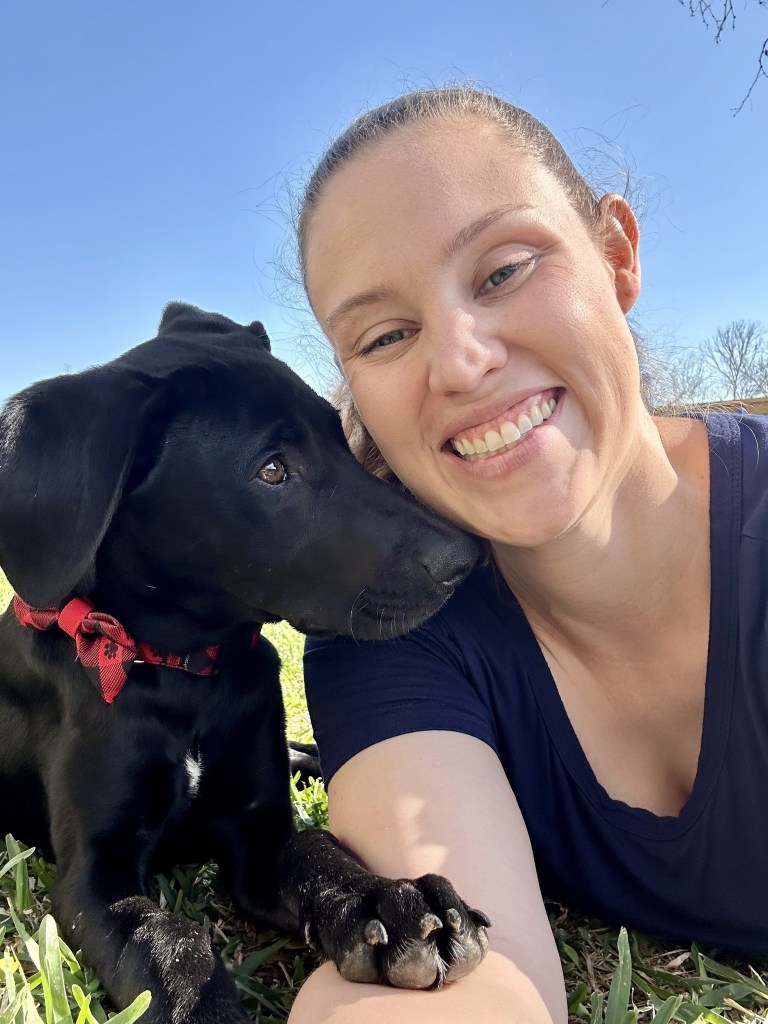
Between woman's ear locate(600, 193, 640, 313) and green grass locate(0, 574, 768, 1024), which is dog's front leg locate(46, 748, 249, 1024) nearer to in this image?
green grass locate(0, 574, 768, 1024)

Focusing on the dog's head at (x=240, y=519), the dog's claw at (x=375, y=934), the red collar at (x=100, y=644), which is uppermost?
the dog's head at (x=240, y=519)

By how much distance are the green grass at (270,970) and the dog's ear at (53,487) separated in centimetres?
66

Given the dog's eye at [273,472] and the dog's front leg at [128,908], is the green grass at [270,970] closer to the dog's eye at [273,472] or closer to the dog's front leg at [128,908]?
the dog's front leg at [128,908]

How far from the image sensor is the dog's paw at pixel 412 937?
116 cm

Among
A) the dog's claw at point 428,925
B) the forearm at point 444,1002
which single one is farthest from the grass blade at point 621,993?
the dog's claw at point 428,925

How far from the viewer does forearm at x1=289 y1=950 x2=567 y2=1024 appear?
108 cm

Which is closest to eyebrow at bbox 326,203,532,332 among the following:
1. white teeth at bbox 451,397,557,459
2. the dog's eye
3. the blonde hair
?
the blonde hair

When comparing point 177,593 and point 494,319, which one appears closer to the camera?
point 494,319

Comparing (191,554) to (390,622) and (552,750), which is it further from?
(552,750)

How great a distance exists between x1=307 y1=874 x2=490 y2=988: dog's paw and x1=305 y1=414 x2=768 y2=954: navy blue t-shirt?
0.33 m

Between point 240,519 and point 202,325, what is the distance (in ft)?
2.54

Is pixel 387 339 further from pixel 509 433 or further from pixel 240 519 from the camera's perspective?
pixel 240 519

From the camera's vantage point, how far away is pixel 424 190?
5.25 ft

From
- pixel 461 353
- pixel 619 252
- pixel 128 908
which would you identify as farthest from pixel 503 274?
pixel 128 908
